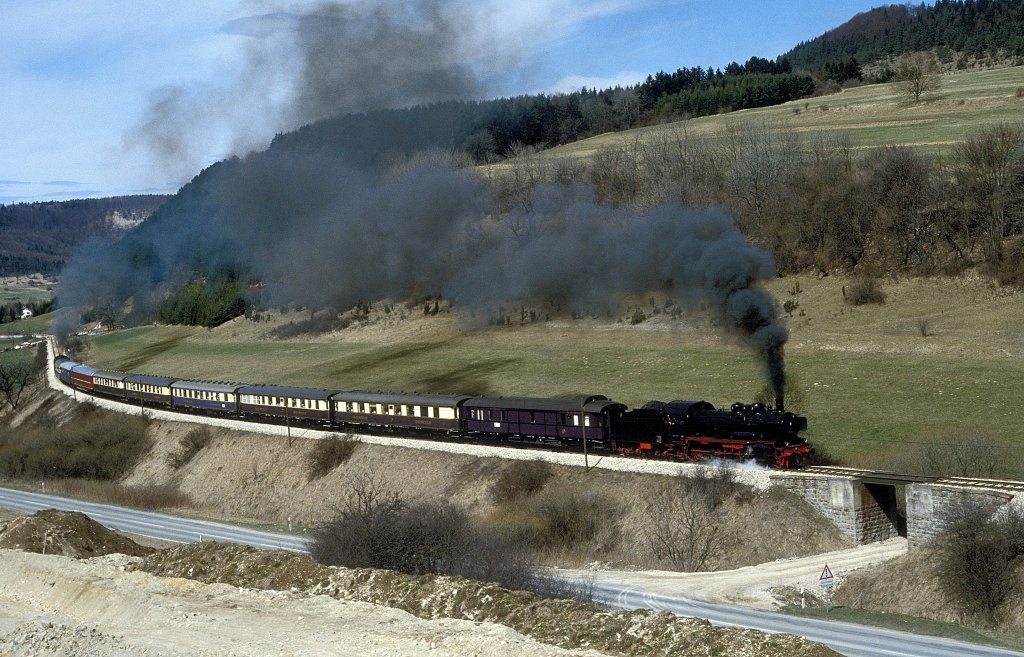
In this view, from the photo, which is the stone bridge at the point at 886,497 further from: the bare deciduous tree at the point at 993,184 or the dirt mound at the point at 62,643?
the bare deciduous tree at the point at 993,184

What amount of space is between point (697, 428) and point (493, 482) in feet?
33.7

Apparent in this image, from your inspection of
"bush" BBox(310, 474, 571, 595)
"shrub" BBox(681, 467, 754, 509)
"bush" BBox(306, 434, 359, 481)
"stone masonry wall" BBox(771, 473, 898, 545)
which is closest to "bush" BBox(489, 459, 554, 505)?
"shrub" BBox(681, 467, 754, 509)

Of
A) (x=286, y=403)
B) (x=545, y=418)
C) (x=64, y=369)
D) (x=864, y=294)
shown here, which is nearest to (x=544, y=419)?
(x=545, y=418)

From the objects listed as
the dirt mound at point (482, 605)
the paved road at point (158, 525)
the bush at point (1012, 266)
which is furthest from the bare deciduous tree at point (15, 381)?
the bush at point (1012, 266)

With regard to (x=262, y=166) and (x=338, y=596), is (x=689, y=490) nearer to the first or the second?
(x=338, y=596)

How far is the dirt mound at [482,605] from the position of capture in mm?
21953

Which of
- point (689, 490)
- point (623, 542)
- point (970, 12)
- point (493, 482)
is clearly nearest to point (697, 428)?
point (689, 490)

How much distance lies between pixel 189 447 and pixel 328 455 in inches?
561

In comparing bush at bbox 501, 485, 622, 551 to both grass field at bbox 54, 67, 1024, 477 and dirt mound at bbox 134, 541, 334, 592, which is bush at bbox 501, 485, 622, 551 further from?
dirt mound at bbox 134, 541, 334, 592

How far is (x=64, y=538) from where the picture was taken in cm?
3788

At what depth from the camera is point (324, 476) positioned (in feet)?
180

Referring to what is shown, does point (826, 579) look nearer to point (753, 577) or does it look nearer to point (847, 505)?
point (753, 577)

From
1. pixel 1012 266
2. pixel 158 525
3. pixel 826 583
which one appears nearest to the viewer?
pixel 826 583

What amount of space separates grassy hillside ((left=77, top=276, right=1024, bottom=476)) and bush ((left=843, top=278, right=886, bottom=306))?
2.24 ft
